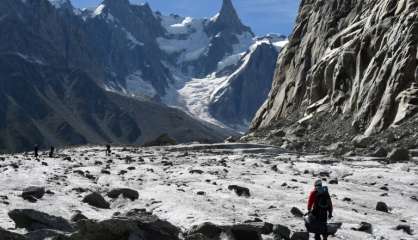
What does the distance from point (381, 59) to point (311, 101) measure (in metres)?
19.3

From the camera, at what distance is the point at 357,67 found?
79438 mm

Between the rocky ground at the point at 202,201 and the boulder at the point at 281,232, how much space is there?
0.14ft

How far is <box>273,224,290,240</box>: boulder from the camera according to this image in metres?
20.5

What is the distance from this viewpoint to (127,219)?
18.0 m

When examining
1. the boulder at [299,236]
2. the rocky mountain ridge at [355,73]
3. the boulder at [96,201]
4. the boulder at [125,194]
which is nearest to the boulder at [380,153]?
the rocky mountain ridge at [355,73]

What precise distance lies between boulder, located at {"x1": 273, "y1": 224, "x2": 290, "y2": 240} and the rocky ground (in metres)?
0.04

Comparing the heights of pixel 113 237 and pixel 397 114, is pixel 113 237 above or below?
below

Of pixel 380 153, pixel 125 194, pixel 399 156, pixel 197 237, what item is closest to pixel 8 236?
pixel 197 237

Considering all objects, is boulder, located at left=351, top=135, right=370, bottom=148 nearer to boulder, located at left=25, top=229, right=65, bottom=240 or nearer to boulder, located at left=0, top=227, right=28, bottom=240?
boulder, located at left=25, top=229, right=65, bottom=240

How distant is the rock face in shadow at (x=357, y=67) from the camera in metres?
66.6

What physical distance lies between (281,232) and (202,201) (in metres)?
6.24

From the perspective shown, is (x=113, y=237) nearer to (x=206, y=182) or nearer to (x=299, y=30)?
(x=206, y=182)

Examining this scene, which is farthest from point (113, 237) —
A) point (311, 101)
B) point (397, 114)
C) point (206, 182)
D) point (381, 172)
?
point (311, 101)

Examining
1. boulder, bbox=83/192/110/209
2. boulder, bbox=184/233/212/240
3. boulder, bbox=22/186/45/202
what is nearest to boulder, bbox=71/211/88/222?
boulder, bbox=83/192/110/209
